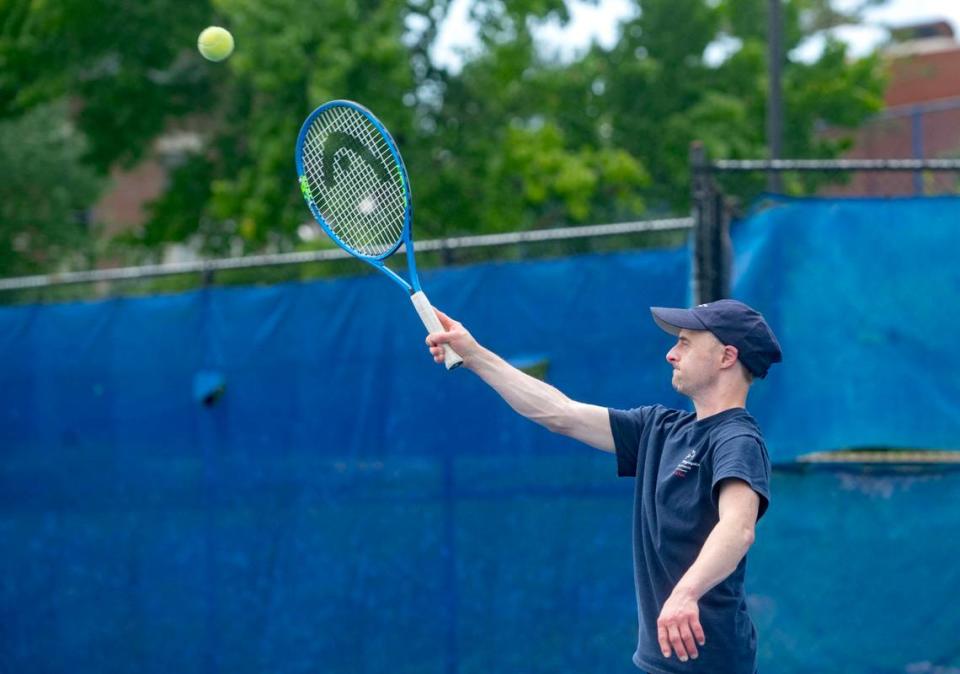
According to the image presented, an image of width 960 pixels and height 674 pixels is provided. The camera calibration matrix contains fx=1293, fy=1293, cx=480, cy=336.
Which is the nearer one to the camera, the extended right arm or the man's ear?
the man's ear

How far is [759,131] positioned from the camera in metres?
23.0

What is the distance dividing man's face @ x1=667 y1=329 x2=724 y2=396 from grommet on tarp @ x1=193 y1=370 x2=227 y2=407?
3.40m

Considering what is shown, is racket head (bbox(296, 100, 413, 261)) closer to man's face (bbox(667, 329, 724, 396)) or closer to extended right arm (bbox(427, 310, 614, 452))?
extended right arm (bbox(427, 310, 614, 452))

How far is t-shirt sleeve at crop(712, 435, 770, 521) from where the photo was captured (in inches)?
125

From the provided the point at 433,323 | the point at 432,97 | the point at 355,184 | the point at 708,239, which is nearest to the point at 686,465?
the point at 433,323

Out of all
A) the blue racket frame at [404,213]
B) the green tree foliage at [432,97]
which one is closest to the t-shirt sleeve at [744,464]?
the blue racket frame at [404,213]

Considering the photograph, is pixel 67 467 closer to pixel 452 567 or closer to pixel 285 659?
pixel 285 659

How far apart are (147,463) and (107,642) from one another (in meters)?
0.95

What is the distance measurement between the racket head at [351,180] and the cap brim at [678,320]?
107 cm

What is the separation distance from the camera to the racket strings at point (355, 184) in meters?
4.40

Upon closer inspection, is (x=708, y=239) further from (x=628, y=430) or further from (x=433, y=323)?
(x=433, y=323)

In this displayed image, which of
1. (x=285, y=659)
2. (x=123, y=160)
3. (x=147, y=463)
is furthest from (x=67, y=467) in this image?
(x=123, y=160)

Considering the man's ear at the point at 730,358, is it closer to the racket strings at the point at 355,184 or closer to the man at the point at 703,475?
the man at the point at 703,475

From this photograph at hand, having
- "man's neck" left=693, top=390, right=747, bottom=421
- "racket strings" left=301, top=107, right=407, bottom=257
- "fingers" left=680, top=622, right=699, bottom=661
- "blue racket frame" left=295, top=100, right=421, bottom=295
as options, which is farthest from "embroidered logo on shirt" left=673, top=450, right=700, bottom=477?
"racket strings" left=301, top=107, right=407, bottom=257
